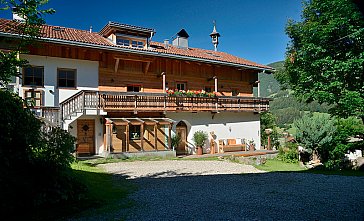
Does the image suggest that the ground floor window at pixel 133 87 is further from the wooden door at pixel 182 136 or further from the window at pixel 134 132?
the wooden door at pixel 182 136

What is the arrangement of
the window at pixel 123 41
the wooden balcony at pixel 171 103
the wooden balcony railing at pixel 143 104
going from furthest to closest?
the window at pixel 123 41, the wooden balcony at pixel 171 103, the wooden balcony railing at pixel 143 104

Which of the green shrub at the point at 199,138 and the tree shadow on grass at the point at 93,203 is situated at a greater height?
the green shrub at the point at 199,138

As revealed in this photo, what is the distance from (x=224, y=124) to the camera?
68.8ft

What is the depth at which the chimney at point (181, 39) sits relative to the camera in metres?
24.5

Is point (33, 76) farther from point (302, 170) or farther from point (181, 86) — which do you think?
point (302, 170)

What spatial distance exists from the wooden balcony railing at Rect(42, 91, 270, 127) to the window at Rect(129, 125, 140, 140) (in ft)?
3.85

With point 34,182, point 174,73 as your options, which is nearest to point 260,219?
point 34,182

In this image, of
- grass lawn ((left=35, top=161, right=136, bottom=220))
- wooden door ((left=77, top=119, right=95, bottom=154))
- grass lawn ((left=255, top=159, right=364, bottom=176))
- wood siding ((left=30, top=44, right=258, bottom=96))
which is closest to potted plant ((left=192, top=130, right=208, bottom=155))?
wood siding ((left=30, top=44, right=258, bottom=96))

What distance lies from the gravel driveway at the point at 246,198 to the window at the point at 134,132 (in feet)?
21.9

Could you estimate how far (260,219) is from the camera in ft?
16.8

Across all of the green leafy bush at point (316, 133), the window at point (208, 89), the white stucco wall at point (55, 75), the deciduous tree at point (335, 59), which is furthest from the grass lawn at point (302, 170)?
the white stucco wall at point (55, 75)

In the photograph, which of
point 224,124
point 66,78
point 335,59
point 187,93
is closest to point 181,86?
point 187,93

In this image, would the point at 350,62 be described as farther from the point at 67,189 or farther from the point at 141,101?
the point at 67,189

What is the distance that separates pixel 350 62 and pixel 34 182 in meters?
16.7
